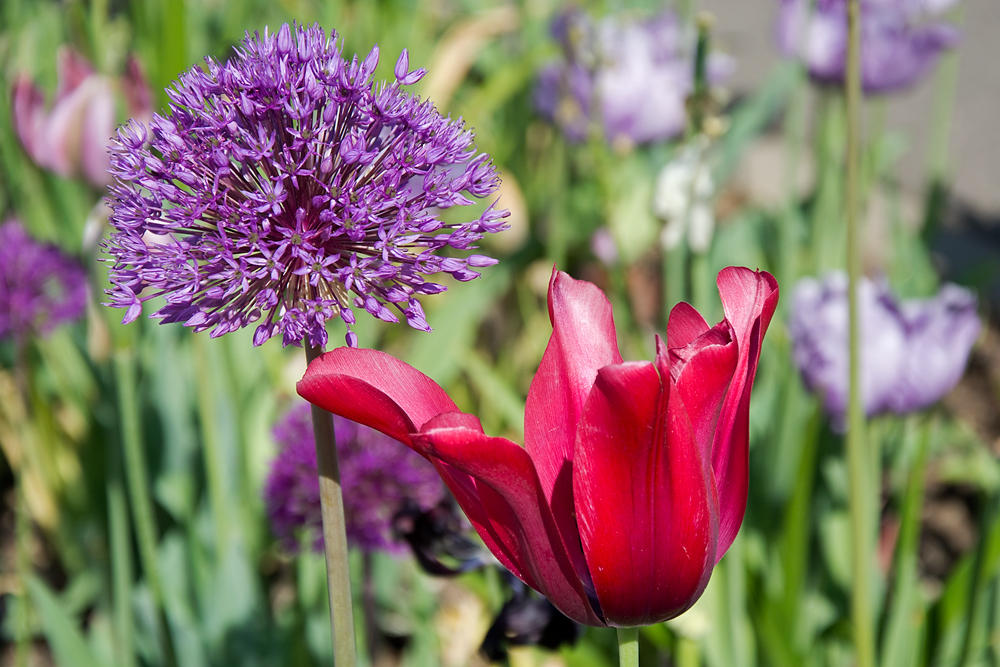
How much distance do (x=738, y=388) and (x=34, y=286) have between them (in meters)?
0.86

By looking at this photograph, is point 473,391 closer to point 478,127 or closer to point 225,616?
point 478,127

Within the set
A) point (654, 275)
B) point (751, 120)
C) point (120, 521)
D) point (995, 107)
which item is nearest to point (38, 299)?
point (120, 521)

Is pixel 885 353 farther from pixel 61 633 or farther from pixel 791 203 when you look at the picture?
pixel 61 633

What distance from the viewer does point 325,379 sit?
309mm

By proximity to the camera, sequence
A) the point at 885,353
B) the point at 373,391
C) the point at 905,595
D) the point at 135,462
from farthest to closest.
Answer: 1. the point at 885,353
2. the point at 905,595
3. the point at 135,462
4. the point at 373,391

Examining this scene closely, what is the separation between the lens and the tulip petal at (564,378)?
1.27 ft

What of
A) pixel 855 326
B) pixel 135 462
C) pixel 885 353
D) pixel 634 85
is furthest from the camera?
pixel 634 85

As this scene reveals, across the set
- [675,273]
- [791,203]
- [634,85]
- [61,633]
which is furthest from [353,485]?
[634,85]

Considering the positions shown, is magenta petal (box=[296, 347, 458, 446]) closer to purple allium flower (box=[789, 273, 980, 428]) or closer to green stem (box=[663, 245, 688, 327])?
green stem (box=[663, 245, 688, 327])

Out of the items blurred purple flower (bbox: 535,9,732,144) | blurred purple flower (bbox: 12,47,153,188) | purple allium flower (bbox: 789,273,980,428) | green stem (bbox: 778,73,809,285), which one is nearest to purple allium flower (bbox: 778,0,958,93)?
green stem (bbox: 778,73,809,285)

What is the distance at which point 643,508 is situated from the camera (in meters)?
0.35

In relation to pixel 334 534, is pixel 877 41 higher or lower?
higher

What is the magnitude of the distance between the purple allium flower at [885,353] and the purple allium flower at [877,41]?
0.51m

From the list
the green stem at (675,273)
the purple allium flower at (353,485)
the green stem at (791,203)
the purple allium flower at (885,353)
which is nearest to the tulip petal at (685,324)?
the purple allium flower at (353,485)
